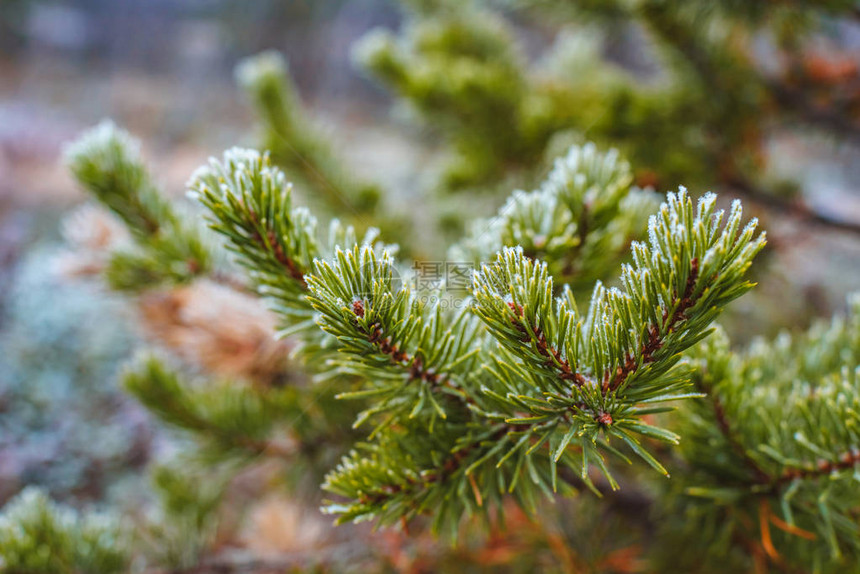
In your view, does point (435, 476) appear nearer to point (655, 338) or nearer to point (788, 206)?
point (655, 338)

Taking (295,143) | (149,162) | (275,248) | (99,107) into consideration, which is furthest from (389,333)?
(99,107)

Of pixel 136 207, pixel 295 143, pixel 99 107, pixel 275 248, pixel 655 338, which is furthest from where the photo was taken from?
pixel 99 107

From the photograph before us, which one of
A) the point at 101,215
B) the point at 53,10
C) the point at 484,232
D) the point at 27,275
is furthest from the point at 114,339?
the point at 53,10

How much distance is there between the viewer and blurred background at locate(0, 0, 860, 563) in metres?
1.23

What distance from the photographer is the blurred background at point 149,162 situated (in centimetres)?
123

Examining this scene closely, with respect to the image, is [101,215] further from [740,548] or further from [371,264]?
[740,548]

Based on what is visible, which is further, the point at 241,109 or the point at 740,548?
the point at 241,109

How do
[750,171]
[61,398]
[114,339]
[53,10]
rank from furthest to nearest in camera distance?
[53,10], [114,339], [61,398], [750,171]

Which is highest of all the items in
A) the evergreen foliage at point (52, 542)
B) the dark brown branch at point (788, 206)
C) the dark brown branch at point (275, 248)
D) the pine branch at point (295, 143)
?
the dark brown branch at point (788, 206)

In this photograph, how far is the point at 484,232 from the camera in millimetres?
478

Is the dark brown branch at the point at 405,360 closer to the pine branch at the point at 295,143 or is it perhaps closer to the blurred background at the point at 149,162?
the blurred background at the point at 149,162

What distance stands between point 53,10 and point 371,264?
7348 millimetres

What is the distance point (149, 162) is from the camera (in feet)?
2.05

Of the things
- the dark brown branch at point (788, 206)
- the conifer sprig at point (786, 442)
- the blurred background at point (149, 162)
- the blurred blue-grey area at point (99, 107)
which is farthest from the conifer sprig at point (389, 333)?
the blurred blue-grey area at point (99, 107)
